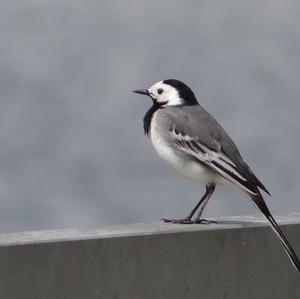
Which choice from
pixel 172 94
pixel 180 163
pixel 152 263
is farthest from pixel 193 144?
pixel 152 263

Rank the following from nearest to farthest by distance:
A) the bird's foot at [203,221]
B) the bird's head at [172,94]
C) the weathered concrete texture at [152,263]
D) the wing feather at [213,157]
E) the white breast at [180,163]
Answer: the weathered concrete texture at [152,263] < the bird's foot at [203,221] < the wing feather at [213,157] < the white breast at [180,163] < the bird's head at [172,94]

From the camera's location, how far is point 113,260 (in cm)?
688

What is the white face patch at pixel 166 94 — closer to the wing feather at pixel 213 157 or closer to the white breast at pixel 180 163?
the white breast at pixel 180 163

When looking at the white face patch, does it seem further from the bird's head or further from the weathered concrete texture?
the weathered concrete texture

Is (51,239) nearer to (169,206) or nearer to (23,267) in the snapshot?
(23,267)

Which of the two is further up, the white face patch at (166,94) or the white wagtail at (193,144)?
the white face patch at (166,94)

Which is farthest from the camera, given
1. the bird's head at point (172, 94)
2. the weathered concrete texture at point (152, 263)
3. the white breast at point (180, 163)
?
the bird's head at point (172, 94)

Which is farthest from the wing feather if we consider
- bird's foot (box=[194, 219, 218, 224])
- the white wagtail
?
bird's foot (box=[194, 219, 218, 224])

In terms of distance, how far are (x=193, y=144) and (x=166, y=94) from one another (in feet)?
2.30

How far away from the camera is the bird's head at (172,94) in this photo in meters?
8.98

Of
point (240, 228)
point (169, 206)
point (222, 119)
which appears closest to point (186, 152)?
A: point (240, 228)

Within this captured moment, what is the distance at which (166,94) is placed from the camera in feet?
29.9

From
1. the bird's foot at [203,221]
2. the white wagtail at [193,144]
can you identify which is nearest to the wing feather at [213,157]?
the white wagtail at [193,144]

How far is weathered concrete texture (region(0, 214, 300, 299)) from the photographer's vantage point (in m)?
6.65
